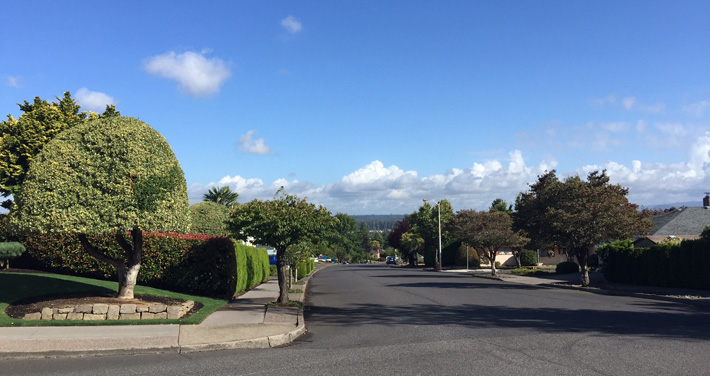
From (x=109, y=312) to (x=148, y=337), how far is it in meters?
2.98

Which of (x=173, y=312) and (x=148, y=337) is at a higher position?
(x=173, y=312)

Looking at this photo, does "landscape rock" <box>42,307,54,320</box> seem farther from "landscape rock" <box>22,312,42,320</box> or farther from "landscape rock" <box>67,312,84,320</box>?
"landscape rock" <box>67,312,84,320</box>

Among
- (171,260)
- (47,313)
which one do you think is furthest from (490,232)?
(47,313)

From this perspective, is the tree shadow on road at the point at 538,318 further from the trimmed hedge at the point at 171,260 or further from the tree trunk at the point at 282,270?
the trimmed hedge at the point at 171,260

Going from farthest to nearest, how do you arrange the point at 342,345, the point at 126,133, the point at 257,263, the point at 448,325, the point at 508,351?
the point at 257,263, the point at 126,133, the point at 448,325, the point at 342,345, the point at 508,351

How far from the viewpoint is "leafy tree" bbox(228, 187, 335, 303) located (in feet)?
53.3

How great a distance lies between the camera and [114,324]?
41.2ft

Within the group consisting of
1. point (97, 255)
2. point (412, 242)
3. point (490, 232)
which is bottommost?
point (97, 255)

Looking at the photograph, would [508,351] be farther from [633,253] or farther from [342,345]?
[633,253]

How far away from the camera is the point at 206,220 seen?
3003 centimetres

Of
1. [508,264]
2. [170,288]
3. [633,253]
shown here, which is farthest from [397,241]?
[170,288]

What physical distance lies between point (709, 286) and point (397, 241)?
69204 mm

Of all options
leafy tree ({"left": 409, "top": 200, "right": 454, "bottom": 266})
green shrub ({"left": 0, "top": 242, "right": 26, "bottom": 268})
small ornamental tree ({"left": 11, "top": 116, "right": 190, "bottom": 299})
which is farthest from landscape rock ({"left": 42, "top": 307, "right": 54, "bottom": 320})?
leafy tree ({"left": 409, "top": 200, "right": 454, "bottom": 266})

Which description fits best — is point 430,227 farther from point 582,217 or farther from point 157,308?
point 157,308
